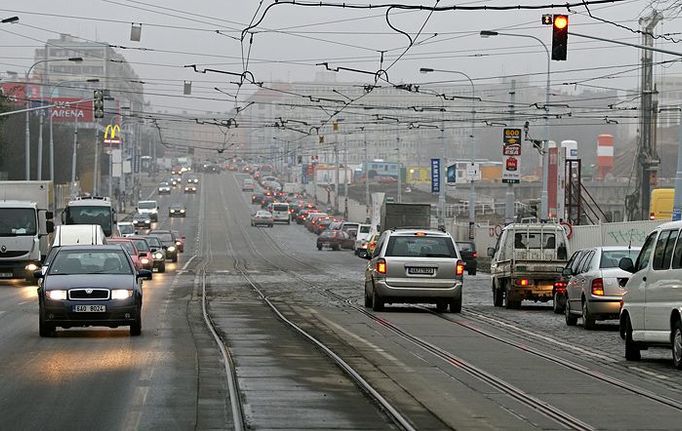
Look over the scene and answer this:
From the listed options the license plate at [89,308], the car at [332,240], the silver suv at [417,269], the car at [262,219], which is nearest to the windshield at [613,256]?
the silver suv at [417,269]

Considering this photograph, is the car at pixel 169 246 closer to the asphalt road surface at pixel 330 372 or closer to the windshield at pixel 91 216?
the windshield at pixel 91 216

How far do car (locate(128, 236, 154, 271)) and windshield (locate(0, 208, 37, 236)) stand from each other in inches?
198

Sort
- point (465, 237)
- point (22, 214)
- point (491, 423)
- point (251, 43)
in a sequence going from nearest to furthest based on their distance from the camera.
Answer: point (491, 423) → point (22, 214) → point (251, 43) → point (465, 237)

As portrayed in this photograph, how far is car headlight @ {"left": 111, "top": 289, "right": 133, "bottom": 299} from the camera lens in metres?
21.8

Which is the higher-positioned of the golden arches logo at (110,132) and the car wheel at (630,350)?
the golden arches logo at (110,132)

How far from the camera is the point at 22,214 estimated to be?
45.8 m

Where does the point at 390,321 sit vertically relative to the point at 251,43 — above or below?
below

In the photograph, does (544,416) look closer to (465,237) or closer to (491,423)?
(491,423)

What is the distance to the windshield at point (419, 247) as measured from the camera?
97.4 feet

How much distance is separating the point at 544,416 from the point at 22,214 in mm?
35126

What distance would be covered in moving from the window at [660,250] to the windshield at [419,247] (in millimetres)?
11287

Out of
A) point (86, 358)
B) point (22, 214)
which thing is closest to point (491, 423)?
point (86, 358)

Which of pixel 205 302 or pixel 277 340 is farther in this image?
pixel 205 302

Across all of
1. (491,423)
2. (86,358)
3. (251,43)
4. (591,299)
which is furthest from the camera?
(251,43)
